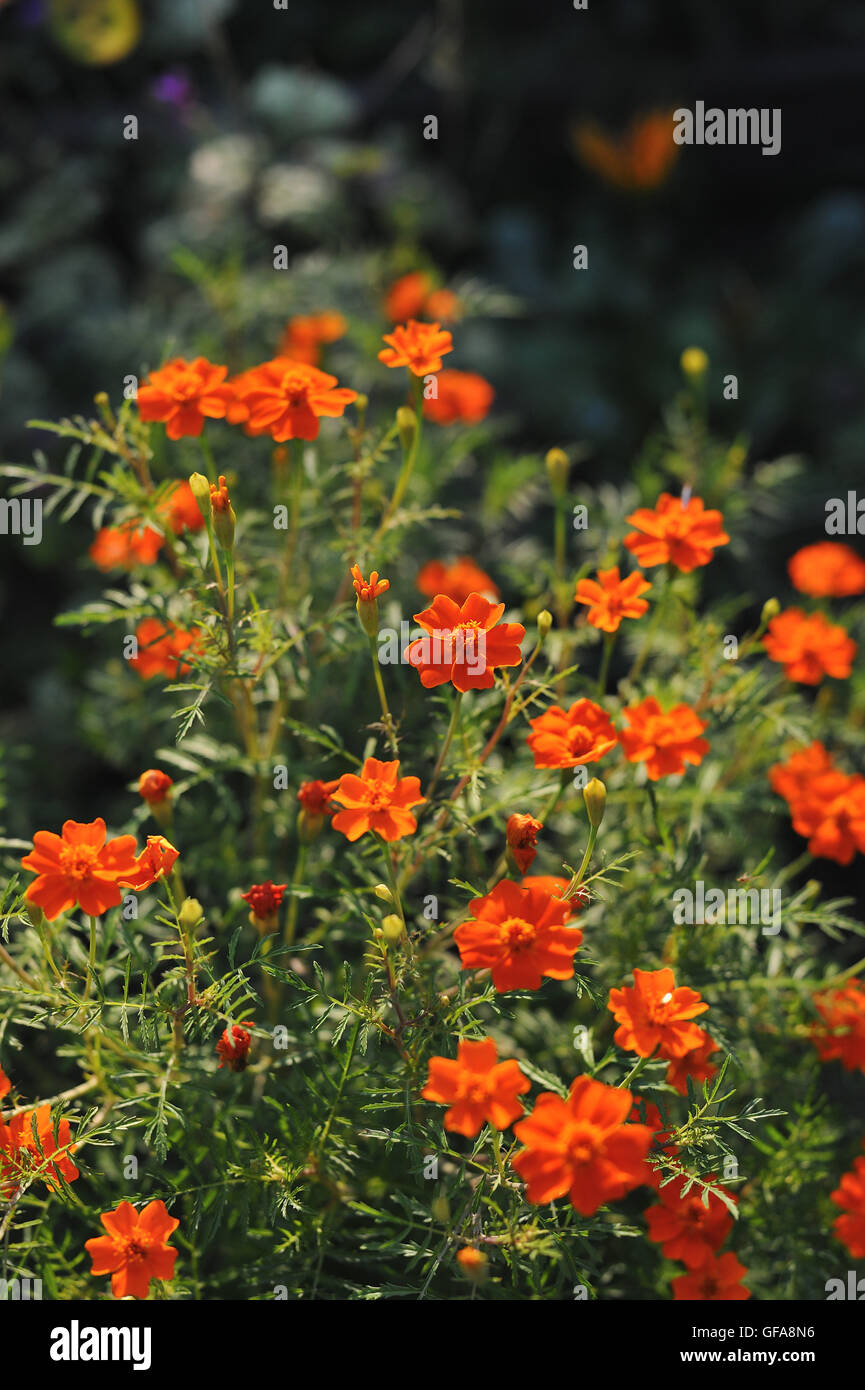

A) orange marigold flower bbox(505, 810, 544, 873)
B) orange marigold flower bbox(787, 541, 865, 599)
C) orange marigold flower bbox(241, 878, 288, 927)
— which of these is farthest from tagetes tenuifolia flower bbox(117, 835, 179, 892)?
orange marigold flower bbox(787, 541, 865, 599)

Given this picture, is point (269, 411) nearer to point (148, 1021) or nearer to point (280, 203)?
point (148, 1021)

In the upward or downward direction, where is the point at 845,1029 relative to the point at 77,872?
downward

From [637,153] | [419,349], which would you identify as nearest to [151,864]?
[419,349]

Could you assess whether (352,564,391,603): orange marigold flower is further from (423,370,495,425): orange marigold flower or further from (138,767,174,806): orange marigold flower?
(423,370,495,425): orange marigold flower

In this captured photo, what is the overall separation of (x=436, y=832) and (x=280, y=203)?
2.23m

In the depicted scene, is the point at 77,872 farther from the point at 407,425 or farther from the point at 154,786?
the point at 407,425

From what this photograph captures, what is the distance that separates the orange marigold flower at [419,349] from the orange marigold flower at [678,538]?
301 millimetres

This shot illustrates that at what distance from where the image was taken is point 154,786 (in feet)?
4.11

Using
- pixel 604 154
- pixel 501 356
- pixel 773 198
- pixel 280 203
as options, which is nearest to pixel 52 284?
pixel 280 203

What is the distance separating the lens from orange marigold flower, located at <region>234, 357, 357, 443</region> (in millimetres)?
1287

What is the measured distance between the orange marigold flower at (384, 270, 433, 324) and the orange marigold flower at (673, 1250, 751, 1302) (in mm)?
1911

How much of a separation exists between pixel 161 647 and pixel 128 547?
245mm

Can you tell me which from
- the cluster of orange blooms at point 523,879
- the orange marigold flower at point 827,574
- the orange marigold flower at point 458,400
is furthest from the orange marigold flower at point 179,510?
the orange marigold flower at point 827,574

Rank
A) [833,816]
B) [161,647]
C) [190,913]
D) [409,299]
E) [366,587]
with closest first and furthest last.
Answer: [190,913]
[366,587]
[833,816]
[161,647]
[409,299]
